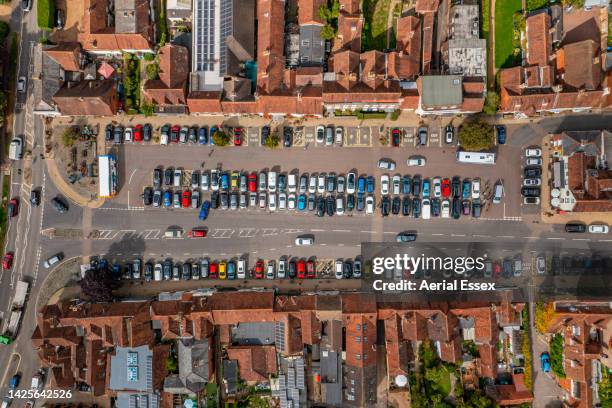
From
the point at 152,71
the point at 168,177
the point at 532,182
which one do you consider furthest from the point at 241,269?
the point at 532,182

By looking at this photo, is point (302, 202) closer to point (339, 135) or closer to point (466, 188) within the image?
point (339, 135)

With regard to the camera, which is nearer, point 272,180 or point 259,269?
point 272,180

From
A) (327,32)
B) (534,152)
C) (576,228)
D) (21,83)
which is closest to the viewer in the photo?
(327,32)

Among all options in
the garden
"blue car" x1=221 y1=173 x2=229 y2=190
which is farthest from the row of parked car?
the garden

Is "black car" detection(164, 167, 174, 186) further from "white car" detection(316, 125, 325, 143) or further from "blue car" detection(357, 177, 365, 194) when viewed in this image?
"blue car" detection(357, 177, 365, 194)

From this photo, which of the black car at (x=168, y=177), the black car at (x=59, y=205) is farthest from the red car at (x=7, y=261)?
the black car at (x=168, y=177)

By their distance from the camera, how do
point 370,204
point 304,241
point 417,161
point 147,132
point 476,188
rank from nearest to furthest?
1. point 476,188
2. point 417,161
3. point 370,204
4. point 304,241
5. point 147,132

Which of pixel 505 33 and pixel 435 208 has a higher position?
pixel 505 33
